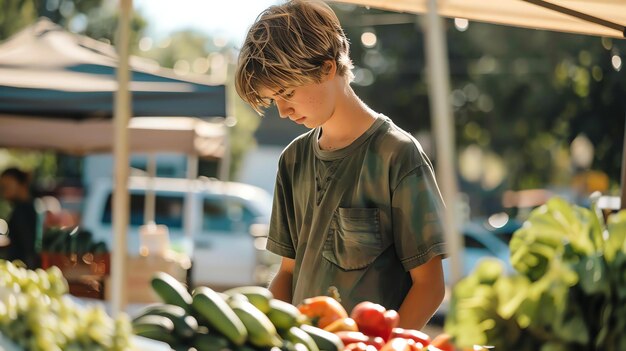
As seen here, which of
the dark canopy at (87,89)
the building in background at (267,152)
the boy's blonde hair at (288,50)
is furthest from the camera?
the building in background at (267,152)

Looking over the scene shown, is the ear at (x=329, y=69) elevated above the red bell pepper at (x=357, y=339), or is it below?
above

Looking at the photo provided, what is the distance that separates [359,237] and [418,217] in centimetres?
18

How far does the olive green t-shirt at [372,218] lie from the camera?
2.79 meters

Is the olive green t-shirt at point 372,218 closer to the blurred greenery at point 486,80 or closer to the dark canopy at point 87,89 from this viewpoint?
the dark canopy at point 87,89

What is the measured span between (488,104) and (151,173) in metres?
15.1

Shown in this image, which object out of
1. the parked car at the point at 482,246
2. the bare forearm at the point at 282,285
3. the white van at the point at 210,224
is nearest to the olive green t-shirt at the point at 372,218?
the bare forearm at the point at 282,285

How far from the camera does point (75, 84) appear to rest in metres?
7.70

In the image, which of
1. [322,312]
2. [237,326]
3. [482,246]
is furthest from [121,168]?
[482,246]

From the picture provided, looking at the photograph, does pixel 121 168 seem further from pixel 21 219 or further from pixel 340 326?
pixel 21 219

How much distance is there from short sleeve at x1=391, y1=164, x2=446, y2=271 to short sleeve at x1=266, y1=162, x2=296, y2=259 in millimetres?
444

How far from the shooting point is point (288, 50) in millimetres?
2777

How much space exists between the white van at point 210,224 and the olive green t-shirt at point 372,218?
1024cm

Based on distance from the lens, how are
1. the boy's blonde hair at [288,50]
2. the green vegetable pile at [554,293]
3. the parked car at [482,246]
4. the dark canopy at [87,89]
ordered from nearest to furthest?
1. the green vegetable pile at [554,293]
2. the boy's blonde hair at [288,50]
3. the dark canopy at [87,89]
4. the parked car at [482,246]

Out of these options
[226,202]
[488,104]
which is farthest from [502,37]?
[226,202]
